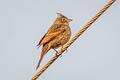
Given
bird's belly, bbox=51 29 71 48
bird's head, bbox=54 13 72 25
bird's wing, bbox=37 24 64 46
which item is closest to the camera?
bird's wing, bbox=37 24 64 46

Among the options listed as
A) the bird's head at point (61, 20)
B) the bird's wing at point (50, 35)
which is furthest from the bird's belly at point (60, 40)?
the bird's head at point (61, 20)

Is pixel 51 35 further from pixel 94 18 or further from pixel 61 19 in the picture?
pixel 94 18

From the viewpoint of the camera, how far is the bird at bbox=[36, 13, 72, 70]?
968 cm

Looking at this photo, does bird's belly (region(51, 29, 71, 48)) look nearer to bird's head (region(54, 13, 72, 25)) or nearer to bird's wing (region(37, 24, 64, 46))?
bird's wing (region(37, 24, 64, 46))

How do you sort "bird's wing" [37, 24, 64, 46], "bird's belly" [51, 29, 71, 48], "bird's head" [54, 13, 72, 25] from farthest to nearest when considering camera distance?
"bird's head" [54, 13, 72, 25] < "bird's belly" [51, 29, 71, 48] < "bird's wing" [37, 24, 64, 46]

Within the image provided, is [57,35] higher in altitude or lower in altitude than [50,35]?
lower

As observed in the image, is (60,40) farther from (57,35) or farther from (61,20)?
(61,20)

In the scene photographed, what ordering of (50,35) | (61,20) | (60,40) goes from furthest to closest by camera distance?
1. (61,20)
2. (60,40)
3. (50,35)

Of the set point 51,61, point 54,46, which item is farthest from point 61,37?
point 51,61

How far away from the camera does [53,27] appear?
35.1ft

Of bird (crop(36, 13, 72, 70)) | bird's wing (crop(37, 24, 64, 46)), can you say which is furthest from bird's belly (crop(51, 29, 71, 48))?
bird's wing (crop(37, 24, 64, 46))

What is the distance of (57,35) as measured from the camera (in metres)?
10.4

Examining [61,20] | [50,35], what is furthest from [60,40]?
[61,20]

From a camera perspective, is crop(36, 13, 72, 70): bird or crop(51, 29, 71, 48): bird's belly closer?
crop(36, 13, 72, 70): bird
